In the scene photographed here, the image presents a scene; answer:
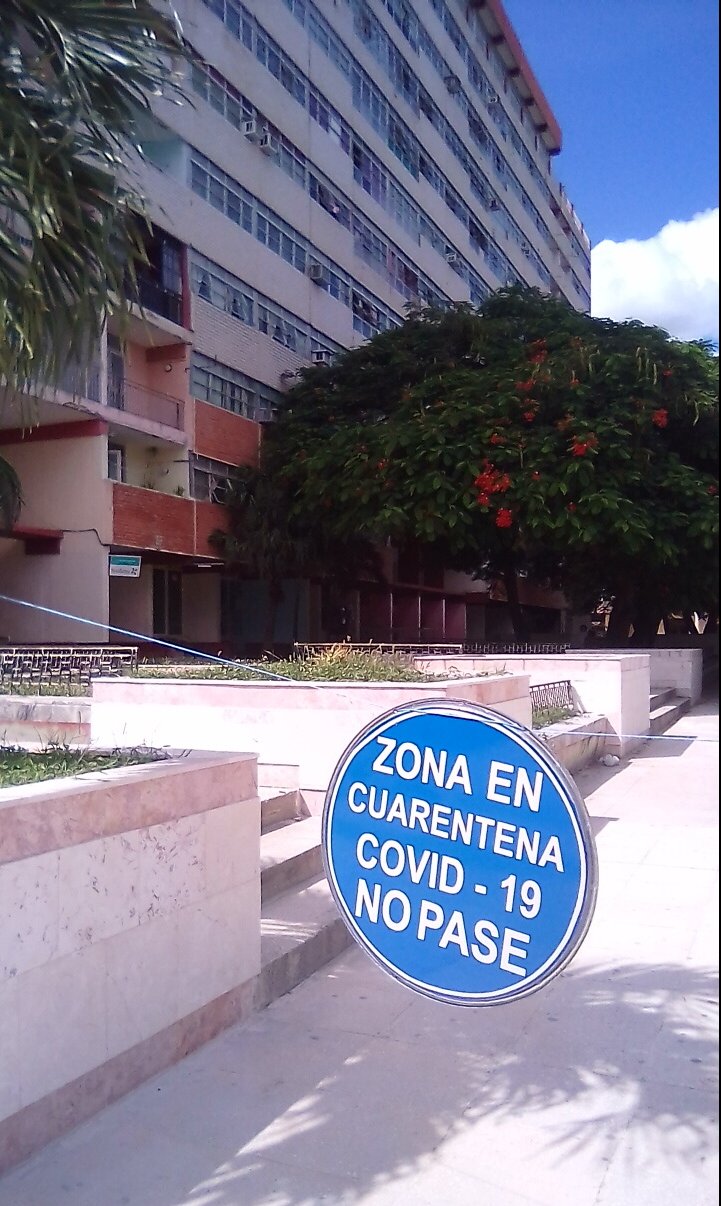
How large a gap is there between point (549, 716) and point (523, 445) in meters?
8.62

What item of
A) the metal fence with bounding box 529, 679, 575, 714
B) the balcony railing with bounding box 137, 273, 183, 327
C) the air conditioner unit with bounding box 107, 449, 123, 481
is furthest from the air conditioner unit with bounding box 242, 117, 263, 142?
the metal fence with bounding box 529, 679, 575, 714

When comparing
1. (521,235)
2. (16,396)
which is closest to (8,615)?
(16,396)

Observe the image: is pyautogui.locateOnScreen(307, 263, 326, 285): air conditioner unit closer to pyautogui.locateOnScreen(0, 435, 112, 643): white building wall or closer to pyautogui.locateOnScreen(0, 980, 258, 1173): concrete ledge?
pyautogui.locateOnScreen(0, 435, 112, 643): white building wall

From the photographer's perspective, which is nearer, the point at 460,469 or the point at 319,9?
the point at 460,469

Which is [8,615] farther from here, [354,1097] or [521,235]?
[521,235]

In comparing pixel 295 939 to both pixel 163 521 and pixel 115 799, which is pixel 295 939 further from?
pixel 163 521

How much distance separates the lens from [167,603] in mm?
24391

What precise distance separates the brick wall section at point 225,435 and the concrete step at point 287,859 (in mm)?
16010

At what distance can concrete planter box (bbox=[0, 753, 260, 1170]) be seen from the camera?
10.7 feet

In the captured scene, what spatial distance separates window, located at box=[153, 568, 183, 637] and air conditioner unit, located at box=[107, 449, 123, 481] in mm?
2976

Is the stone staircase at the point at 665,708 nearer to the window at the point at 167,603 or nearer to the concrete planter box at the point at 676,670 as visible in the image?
the concrete planter box at the point at 676,670

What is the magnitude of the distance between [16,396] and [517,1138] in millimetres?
3554

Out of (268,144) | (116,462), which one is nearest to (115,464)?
(116,462)

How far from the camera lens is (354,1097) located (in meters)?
3.78
